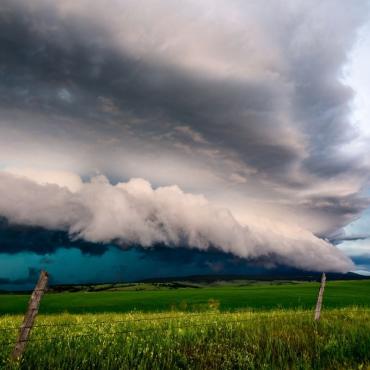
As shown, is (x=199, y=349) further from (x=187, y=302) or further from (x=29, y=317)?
(x=187, y=302)

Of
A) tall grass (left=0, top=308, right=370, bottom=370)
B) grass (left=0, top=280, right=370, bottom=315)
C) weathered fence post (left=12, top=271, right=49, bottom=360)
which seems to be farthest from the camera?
grass (left=0, top=280, right=370, bottom=315)

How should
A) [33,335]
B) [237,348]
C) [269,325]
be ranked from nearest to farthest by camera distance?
[237,348], [33,335], [269,325]

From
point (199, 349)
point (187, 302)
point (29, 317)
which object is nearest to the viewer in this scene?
point (29, 317)

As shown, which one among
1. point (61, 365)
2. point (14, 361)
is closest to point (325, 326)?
point (61, 365)

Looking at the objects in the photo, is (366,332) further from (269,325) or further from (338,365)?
(338,365)

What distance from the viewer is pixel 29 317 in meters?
9.51

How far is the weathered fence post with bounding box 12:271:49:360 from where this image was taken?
9.38 metres

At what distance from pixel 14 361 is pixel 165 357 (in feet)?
12.5

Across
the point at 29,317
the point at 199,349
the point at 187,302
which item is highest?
the point at 187,302

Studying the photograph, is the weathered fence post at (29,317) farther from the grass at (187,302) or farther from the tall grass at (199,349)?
the grass at (187,302)

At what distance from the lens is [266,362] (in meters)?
10.9

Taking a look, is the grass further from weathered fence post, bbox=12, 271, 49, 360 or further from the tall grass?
weathered fence post, bbox=12, 271, 49, 360

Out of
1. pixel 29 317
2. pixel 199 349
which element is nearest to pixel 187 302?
pixel 199 349

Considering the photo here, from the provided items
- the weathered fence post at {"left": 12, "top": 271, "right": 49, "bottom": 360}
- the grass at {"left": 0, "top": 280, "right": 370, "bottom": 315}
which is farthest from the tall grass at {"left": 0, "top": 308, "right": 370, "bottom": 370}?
the grass at {"left": 0, "top": 280, "right": 370, "bottom": 315}
